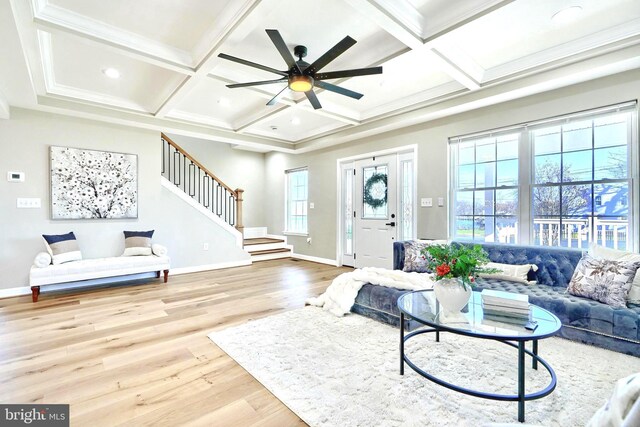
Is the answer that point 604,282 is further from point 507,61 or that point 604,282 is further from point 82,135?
point 82,135

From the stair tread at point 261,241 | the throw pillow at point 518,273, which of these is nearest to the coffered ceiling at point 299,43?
the throw pillow at point 518,273

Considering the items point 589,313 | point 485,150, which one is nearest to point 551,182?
point 485,150

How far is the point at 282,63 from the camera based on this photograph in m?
3.46

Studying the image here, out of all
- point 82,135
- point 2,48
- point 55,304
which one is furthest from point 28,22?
point 55,304

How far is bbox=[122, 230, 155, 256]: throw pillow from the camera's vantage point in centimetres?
485

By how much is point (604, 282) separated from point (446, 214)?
7.02ft

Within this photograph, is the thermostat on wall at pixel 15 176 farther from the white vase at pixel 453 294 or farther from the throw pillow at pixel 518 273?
the throw pillow at pixel 518 273

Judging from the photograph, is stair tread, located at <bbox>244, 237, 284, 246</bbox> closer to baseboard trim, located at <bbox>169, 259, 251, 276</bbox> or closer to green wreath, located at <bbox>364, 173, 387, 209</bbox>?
baseboard trim, located at <bbox>169, 259, 251, 276</bbox>

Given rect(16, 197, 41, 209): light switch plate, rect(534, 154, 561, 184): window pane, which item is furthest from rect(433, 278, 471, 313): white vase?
rect(16, 197, 41, 209): light switch plate

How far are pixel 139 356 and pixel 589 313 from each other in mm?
3714

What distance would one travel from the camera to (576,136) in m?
3.47

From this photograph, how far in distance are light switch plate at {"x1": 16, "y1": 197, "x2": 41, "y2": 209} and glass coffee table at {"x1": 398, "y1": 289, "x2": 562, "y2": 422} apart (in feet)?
17.3

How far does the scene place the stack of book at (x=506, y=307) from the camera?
6.38 feet

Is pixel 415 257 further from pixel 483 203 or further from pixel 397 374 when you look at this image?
pixel 397 374
